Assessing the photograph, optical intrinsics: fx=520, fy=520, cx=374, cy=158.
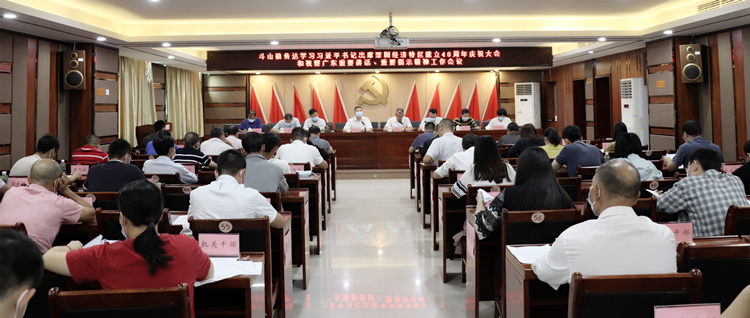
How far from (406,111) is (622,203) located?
11.0 metres

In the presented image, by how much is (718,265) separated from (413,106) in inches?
437

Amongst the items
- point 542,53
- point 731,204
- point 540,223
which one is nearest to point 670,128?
point 542,53

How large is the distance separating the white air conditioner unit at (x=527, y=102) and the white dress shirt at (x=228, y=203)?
35.8 feet

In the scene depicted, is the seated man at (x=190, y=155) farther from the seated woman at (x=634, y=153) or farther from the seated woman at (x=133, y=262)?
the seated woman at (x=634, y=153)

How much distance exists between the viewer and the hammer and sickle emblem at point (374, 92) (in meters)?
12.7

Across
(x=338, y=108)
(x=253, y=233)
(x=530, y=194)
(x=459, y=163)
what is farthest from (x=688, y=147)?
(x=338, y=108)

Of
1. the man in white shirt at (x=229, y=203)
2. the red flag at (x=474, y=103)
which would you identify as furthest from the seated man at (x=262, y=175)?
the red flag at (x=474, y=103)

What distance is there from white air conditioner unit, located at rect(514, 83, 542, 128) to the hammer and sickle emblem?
3.23 metres

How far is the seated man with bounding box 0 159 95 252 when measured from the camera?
248 centimetres

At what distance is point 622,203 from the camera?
72.2 inches

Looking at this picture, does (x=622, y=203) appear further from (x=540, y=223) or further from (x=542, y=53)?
(x=542, y=53)

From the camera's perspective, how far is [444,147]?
5699mm

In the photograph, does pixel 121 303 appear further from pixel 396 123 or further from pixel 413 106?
pixel 413 106

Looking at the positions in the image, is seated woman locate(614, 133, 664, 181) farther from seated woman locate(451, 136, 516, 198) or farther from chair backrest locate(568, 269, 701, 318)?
chair backrest locate(568, 269, 701, 318)
